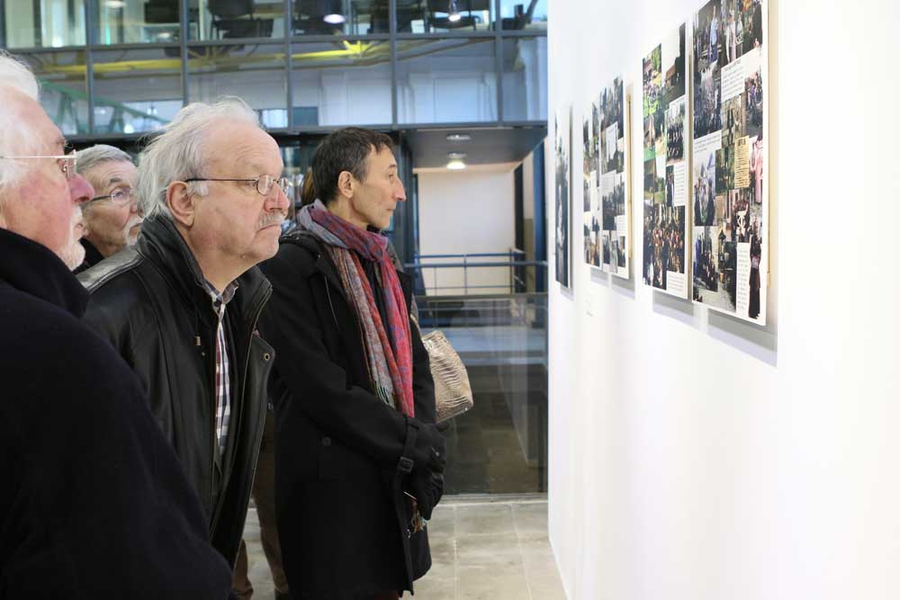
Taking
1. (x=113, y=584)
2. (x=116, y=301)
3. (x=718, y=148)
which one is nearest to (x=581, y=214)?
(x=718, y=148)

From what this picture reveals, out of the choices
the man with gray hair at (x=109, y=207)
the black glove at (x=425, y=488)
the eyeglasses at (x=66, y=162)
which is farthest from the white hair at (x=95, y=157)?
the eyeglasses at (x=66, y=162)

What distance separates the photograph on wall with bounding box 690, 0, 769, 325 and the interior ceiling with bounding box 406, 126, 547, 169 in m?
11.0

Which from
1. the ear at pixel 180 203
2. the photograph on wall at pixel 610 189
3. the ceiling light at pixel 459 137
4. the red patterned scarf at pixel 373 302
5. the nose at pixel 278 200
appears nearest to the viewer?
the ear at pixel 180 203

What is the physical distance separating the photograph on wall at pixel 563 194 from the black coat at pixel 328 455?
4.77ft

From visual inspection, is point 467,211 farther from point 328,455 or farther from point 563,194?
point 328,455

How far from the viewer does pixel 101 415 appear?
1102 millimetres

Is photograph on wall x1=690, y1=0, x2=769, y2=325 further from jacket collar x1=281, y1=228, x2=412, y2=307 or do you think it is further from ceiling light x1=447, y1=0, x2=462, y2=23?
ceiling light x1=447, y1=0, x2=462, y2=23

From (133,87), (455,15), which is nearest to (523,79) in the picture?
(455,15)

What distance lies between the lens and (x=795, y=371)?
1523 mm

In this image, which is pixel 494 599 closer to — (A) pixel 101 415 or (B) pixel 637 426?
(B) pixel 637 426

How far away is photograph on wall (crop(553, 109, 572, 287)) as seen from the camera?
13.7 ft

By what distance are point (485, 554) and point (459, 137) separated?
9.58m

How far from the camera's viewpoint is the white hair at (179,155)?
216cm

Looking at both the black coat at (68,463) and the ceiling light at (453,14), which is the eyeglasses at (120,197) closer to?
the black coat at (68,463)
